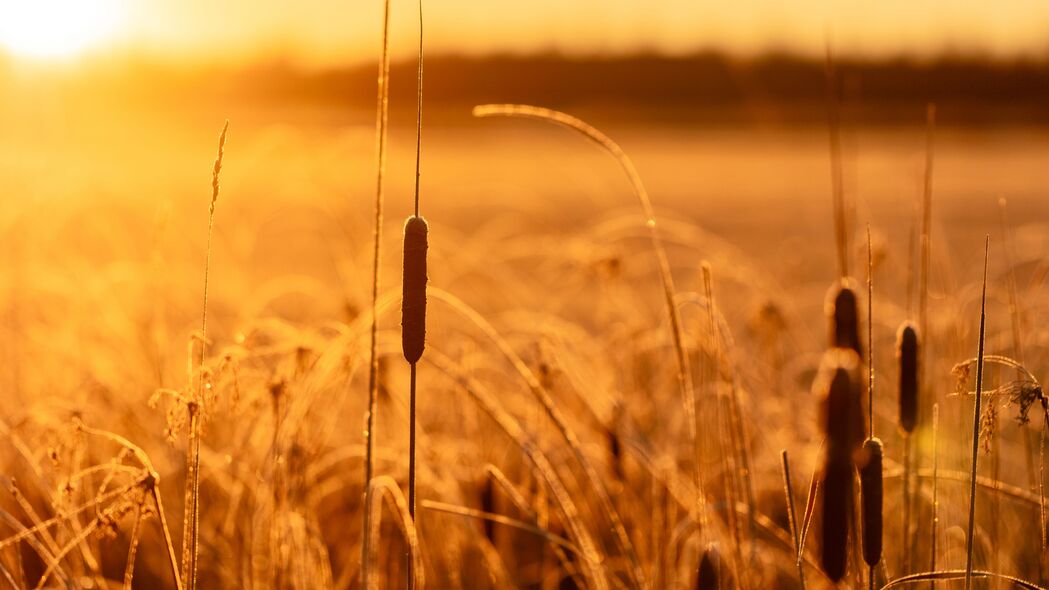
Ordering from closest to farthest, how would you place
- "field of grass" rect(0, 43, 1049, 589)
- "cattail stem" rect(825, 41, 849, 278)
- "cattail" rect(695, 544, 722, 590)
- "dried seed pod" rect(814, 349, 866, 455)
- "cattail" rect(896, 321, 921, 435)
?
1. "dried seed pod" rect(814, 349, 866, 455)
2. "cattail" rect(695, 544, 722, 590)
3. "cattail" rect(896, 321, 921, 435)
4. "cattail stem" rect(825, 41, 849, 278)
5. "field of grass" rect(0, 43, 1049, 589)

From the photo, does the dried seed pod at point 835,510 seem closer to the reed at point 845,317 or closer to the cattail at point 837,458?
the cattail at point 837,458

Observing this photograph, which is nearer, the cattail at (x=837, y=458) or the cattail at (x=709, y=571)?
the cattail at (x=837, y=458)

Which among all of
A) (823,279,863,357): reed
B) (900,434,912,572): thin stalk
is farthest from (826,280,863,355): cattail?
(900,434,912,572): thin stalk

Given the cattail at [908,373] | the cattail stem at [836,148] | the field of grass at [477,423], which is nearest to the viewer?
the cattail at [908,373]

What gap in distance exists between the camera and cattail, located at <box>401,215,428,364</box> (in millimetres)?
1197

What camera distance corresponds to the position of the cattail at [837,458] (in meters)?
0.99

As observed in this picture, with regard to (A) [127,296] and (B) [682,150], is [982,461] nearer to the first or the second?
(A) [127,296]

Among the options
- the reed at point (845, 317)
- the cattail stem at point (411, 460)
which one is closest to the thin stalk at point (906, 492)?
the reed at point (845, 317)

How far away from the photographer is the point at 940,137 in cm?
3331

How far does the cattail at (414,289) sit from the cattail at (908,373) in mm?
605

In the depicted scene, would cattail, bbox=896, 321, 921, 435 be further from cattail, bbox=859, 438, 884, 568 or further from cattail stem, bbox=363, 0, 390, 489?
cattail stem, bbox=363, 0, 390, 489

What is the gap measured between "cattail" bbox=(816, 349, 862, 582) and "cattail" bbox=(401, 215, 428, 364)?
429mm

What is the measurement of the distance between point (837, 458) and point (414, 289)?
47 cm

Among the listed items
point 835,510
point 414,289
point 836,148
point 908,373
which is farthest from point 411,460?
point 836,148
